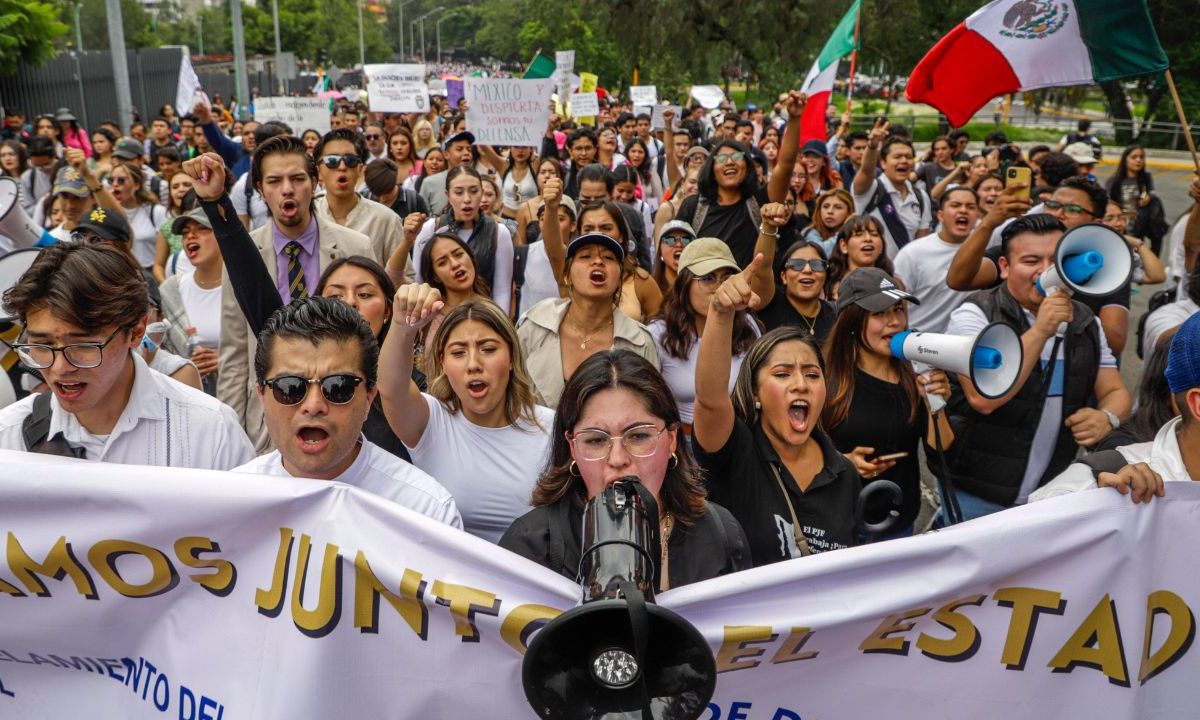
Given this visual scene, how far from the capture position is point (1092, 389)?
3.94m

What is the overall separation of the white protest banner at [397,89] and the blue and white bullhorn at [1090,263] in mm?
11317

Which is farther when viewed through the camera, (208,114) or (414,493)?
(208,114)

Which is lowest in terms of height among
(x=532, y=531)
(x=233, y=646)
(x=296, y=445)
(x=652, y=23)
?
(x=233, y=646)

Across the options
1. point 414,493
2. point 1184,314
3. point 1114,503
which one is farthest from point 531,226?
point 1114,503

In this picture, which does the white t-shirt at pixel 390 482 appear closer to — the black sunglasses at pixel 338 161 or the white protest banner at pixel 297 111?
the black sunglasses at pixel 338 161

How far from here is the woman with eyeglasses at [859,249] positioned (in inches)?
222

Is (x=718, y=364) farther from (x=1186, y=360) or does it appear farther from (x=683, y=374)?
(x=683, y=374)

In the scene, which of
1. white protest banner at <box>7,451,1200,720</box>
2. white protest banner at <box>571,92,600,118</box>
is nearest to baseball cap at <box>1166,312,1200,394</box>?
white protest banner at <box>7,451,1200,720</box>

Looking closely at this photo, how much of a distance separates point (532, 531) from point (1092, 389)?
2.51 meters

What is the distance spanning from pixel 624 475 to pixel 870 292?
5.53 ft

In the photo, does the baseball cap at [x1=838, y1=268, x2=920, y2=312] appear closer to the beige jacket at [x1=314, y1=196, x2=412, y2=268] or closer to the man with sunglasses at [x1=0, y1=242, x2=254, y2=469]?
the man with sunglasses at [x1=0, y1=242, x2=254, y2=469]

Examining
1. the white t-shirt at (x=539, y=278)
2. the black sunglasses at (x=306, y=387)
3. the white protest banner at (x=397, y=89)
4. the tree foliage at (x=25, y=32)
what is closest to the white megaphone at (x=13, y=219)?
the white t-shirt at (x=539, y=278)

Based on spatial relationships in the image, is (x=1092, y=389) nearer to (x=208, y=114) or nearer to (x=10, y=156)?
(x=208, y=114)

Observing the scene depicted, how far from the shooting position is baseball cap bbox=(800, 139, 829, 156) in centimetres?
879
